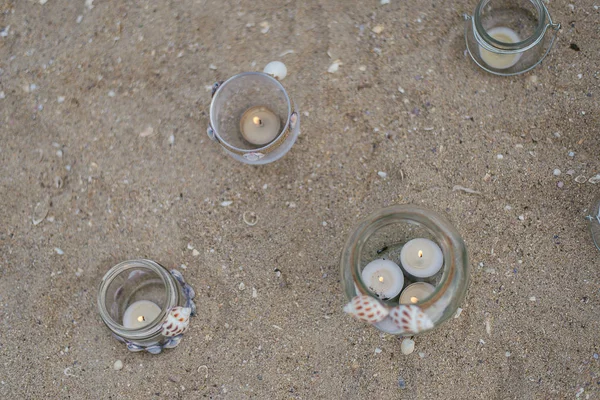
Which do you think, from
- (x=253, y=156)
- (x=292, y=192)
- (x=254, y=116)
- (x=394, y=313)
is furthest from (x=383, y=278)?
(x=254, y=116)

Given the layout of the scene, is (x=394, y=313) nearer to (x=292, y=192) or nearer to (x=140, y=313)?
(x=292, y=192)

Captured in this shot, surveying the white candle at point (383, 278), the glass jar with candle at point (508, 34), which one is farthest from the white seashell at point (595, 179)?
the white candle at point (383, 278)

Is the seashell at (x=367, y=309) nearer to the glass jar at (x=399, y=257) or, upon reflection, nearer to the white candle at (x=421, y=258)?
the glass jar at (x=399, y=257)

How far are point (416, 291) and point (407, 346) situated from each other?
20 cm

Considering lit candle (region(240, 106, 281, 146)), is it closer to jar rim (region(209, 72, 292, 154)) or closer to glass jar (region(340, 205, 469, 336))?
jar rim (region(209, 72, 292, 154))

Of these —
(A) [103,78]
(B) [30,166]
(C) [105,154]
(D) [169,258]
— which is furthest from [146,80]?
(D) [169,258]

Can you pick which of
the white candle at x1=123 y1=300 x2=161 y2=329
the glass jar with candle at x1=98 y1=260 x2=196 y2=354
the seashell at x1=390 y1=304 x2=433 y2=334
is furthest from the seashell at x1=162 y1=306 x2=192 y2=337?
the seashell at x1=390 y1=304 x2=433 y2=334

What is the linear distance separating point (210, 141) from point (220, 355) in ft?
2.14

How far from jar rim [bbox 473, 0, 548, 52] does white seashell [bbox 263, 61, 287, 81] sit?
58 centimetres

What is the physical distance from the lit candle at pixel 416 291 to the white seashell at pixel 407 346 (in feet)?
0.54

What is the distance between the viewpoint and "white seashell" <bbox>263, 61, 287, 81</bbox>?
1.68 m

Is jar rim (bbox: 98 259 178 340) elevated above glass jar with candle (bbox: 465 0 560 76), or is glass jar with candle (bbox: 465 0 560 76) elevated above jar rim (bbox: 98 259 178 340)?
glass jar with candle (bbox: 465 0 560 76)

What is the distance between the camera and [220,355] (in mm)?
1626

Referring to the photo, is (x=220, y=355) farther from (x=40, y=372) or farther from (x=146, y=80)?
(x=146, y=80)
